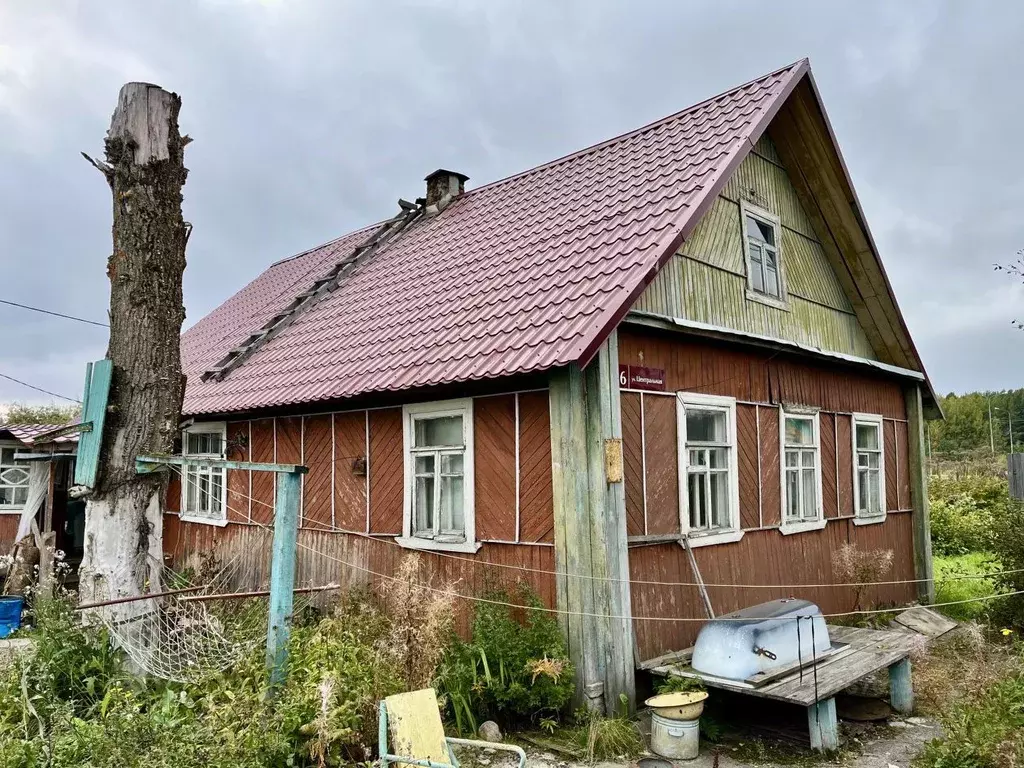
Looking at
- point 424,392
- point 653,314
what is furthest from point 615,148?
point 424,392

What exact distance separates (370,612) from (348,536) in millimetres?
1797

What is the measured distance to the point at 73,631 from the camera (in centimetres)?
633

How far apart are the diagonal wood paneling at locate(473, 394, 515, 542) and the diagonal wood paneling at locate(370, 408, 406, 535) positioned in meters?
1.15

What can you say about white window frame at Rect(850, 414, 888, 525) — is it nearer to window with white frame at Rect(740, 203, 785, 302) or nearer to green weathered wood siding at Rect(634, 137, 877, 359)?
green weathered wood siding at Rect(634, 137, 877, 359)

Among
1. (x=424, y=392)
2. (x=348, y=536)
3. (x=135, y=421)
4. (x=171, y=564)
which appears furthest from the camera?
(x=171, y=564)

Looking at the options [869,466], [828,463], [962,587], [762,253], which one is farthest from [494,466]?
[962,587]

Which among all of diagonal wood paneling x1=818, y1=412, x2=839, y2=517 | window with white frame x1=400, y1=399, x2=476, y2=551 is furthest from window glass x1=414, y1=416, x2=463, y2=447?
diagonal wood paneling x1=818, y1=412, x2=839, y2=517

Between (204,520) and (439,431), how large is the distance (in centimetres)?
546

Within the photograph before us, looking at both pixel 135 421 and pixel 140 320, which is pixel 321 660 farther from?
pixel 140 320

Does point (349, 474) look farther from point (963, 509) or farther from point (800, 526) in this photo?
point (963, 509)

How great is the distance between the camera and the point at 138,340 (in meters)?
6.82

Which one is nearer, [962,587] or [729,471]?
[729,471]

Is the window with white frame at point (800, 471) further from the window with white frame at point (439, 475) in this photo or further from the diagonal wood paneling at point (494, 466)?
the window with white frame at point (439, 475)

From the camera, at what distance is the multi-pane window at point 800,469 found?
977cm
